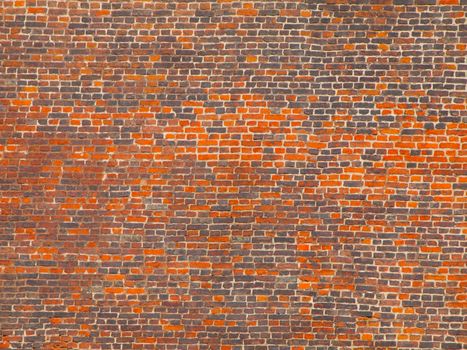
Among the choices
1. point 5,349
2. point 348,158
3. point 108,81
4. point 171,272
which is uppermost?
point 108,81

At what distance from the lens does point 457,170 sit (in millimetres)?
7242

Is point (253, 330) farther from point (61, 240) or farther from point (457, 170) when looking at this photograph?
point (457, 170)

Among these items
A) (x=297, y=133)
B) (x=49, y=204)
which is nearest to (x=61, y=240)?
(x=49, y=204)

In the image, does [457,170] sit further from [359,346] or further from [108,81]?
[108,81]

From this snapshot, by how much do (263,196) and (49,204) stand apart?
2.53 metres

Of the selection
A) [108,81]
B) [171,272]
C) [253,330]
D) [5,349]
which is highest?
[108,81]

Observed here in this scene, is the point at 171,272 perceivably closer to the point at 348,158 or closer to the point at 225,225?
the point at 225,225

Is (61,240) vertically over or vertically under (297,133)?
under

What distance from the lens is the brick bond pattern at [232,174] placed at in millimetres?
7246

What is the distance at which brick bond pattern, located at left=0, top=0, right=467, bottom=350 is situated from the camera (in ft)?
23.8

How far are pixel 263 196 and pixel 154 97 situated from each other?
5.74 ft

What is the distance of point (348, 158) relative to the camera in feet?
24.0

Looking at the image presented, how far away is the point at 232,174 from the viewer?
24.2 ft

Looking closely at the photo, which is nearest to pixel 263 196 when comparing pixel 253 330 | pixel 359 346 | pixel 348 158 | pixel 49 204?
pixel 348 158
